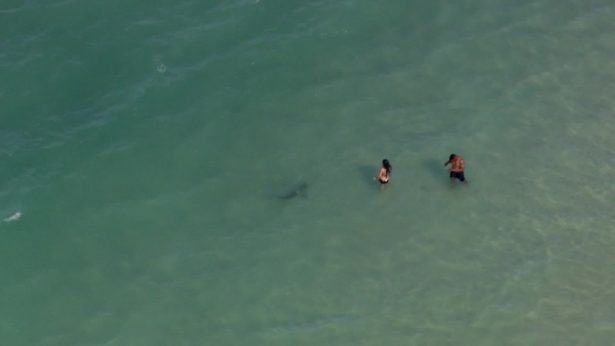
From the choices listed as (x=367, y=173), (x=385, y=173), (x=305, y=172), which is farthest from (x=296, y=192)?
(x=385, y=173)

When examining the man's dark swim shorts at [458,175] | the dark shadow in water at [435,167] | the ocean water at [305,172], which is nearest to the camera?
the ocean water at [305,172]

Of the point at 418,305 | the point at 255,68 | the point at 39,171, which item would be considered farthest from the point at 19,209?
the point at 418,305

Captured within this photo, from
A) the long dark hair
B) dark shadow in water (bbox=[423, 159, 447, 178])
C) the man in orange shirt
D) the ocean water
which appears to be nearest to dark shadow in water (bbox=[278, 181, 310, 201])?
the ocean water

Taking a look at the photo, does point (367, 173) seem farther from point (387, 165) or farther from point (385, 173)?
point (387, 165)

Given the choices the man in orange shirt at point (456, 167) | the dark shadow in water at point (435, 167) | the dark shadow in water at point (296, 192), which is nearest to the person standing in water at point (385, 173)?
the dark shadow in water at point (435, 167)

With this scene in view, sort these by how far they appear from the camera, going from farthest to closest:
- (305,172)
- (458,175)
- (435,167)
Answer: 1. (305,172)
2. (435,167)
3. (458,175)

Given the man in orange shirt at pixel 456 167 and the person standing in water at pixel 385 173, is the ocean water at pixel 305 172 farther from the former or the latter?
the man in orange shirt at pixel 456 167

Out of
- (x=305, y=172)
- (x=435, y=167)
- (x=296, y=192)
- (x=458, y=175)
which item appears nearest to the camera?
(x=458, y=175)
